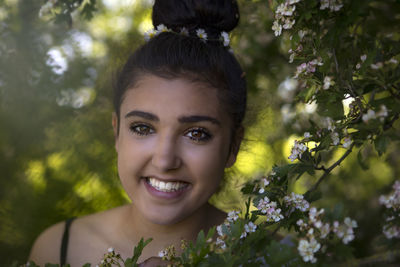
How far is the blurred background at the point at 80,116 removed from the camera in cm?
218

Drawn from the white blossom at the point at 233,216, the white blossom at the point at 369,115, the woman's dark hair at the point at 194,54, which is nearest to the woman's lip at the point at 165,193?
the woman's dark hair at the point at 194,54

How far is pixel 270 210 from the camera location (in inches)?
40.6

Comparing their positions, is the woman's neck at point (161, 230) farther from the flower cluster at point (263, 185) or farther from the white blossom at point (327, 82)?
the white blossom at point (327, 82)

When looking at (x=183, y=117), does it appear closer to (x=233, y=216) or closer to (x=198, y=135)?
(x=198, y=135)

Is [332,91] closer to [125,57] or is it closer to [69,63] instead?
[125,57]

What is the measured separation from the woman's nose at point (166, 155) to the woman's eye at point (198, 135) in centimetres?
8

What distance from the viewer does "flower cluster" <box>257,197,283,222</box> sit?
1.03m

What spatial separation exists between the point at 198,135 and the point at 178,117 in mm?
124

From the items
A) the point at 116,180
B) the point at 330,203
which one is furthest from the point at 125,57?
the point at 330,203

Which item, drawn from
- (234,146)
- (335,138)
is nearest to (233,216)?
(335,138)

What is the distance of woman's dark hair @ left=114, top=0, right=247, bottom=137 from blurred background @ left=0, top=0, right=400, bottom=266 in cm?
36

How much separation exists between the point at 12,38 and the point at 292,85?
A: 5.34 feet

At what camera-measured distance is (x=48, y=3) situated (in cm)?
174

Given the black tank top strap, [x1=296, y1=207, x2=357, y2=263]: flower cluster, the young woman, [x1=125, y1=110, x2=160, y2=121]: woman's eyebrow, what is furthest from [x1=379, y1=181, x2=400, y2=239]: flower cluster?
the black tank top strap
